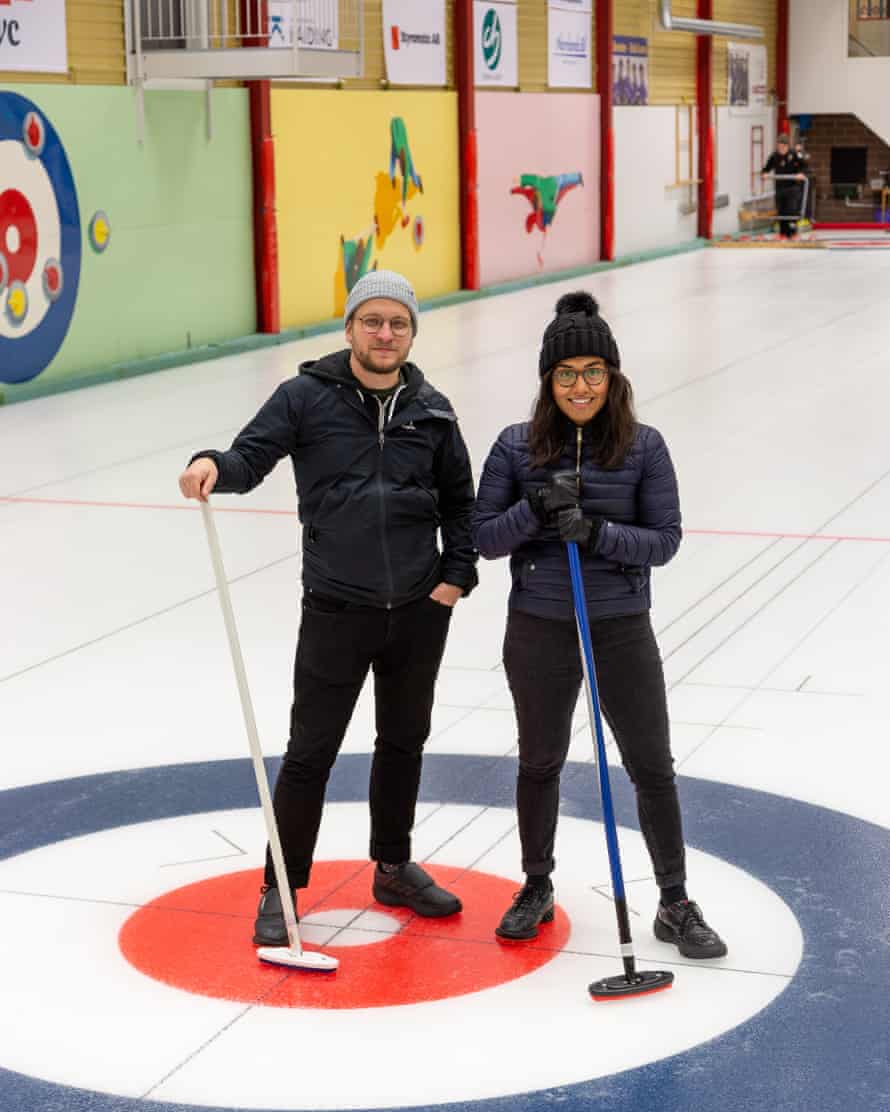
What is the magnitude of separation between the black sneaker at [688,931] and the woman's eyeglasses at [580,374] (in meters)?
1.23

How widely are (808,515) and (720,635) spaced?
8.89ft

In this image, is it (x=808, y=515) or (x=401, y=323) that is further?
(x=808, y=515)

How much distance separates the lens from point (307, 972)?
4375 mm

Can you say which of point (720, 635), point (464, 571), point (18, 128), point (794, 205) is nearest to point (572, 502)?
point (464, 571)

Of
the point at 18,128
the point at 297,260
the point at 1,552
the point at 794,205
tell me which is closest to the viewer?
the point at 1,552

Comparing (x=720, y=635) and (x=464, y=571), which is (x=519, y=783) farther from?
(x=720, y=635)

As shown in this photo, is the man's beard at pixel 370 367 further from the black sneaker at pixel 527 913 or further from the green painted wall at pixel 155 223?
the green painted wall at pixel 155 223

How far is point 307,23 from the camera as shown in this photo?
18.0m

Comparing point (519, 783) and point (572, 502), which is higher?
point (572, 502)

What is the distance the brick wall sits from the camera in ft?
122

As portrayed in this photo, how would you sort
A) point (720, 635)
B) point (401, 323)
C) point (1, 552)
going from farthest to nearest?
point (1, 552)
point (720, 635)
point (401, 323)

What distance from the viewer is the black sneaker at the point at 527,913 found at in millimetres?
4527

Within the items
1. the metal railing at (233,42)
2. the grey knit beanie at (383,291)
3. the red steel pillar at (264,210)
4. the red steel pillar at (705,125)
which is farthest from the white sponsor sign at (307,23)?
the red steel pillar at (705,125)

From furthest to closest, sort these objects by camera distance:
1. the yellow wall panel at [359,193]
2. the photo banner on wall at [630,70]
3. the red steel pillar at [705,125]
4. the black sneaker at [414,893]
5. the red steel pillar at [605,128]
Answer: the red steel pillar at [705,125]
the photo banner on wall at [630,70]
the red steel pillar at [605,128]
the yellow wall panel at [359,193]
the black sneaker at [414,893]
